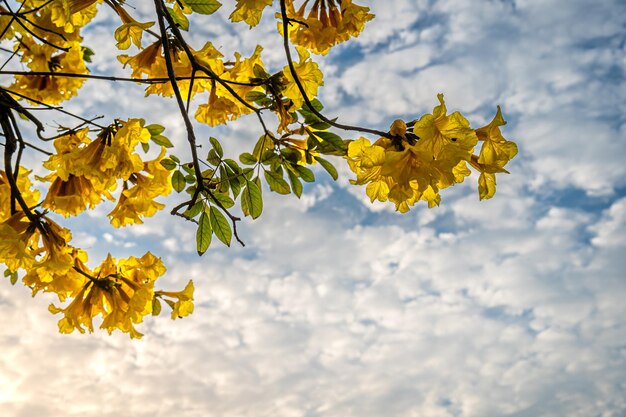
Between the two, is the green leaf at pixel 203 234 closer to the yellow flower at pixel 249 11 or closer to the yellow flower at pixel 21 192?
the yellow flower at pixel 249 11

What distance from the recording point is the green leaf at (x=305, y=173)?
2361mm

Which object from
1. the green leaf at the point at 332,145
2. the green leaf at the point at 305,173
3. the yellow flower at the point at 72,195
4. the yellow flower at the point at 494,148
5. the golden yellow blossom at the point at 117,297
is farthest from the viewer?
the golden yellow blossom at the point at 117,297

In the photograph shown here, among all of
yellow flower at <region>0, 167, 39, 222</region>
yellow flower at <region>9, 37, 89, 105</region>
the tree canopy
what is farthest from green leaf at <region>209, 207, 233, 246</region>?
yellow flower at <region>9, 37, 89, 105</region>

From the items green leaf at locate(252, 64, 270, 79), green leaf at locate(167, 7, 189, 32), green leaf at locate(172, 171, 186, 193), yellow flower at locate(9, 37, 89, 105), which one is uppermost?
yellow flower at locate(9, 37, 89, 105)

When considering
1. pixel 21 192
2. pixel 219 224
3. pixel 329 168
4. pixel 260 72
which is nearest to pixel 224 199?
pixel 219 224

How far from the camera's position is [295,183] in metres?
2.35

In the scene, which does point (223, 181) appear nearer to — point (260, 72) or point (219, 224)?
point (219, 224)

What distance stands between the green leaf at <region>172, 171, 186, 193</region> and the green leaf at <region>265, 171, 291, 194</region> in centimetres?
36

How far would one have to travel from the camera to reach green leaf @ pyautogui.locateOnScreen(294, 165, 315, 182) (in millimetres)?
2361

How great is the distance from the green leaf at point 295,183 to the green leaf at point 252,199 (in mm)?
137

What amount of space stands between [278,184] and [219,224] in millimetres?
286

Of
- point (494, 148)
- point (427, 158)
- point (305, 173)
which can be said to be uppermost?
point (305, 173)

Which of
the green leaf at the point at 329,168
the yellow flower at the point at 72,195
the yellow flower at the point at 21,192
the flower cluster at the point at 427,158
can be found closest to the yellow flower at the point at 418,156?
the flower cluster at the point at 427,158

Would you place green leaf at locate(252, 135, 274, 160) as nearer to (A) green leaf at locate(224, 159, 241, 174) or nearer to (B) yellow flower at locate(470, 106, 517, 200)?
(A) green leaf at locate(224, 159, 241, 174)
